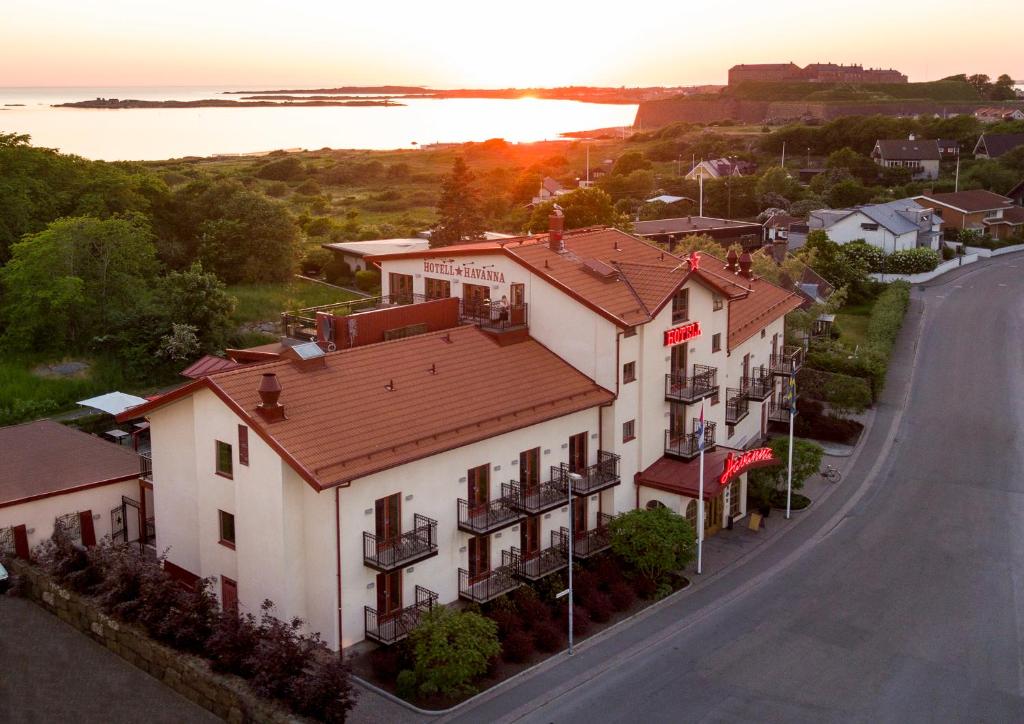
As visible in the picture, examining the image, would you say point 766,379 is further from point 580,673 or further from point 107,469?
point 107,469

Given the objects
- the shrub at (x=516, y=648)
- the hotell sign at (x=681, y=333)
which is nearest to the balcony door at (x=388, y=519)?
the shrub at (x=516, y=648)

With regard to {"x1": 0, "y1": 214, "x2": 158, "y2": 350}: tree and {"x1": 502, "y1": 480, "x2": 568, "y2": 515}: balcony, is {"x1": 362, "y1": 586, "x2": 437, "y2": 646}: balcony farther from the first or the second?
{"x1": 0, "y1": 214, "x2": 158, "y2": 350}: tree

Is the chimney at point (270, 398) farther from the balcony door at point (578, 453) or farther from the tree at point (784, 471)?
the tree at point (784, 471)

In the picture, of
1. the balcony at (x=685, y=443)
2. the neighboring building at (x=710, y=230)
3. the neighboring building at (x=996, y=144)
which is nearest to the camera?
the balcony at (x=685, y=443)

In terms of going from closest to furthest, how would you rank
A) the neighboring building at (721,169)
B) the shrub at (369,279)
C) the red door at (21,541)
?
the red door at (21,541)
the shrub at (369,279)
the neighboring building at (721,169)

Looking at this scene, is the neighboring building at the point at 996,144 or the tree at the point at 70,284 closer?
the tree at the point at 70,284

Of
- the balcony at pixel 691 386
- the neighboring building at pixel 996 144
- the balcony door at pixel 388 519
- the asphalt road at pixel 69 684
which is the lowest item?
the asphalt road at pixel 69 684

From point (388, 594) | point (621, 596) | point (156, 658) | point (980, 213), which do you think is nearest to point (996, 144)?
point (980, 213)
